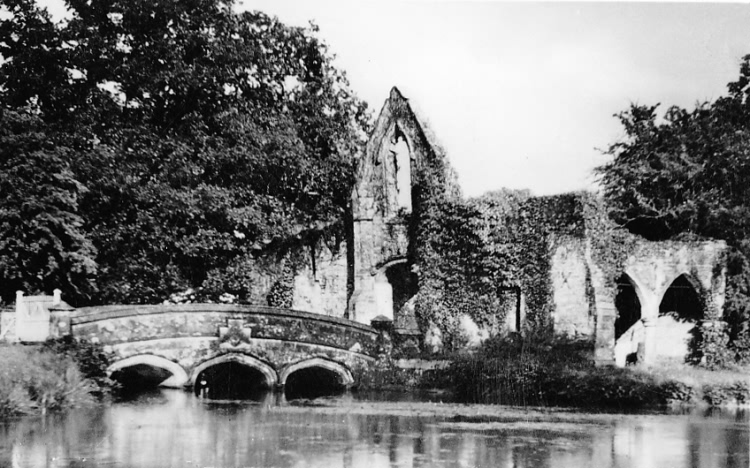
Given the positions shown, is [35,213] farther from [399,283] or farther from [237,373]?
[399,283]

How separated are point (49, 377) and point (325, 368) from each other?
809 centimetres

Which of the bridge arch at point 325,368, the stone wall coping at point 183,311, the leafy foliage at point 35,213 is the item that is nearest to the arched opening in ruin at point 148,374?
the stone wall coping at point 183,311

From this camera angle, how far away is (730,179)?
29.4m

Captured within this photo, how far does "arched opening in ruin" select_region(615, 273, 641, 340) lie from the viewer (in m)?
29.3

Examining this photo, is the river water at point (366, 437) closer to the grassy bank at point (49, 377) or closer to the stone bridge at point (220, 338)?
the grassy bank at point (49, 377)

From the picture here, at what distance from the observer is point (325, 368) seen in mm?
25234

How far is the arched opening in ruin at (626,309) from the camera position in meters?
29.3

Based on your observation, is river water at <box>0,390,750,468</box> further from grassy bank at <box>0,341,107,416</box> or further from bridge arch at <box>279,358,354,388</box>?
bridge arch at <box>279,358,354,388</box>

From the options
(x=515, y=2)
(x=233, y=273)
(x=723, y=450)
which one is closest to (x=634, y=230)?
(x=233, y=273)

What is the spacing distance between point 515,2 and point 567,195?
39.1 feet

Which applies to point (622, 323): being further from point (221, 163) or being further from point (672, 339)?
point (221, 163)

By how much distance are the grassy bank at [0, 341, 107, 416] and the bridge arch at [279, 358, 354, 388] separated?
4.78 meters

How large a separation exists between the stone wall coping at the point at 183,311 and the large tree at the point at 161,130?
12.0 feet

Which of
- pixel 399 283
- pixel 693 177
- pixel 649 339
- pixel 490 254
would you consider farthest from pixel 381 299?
pixel 693 177
